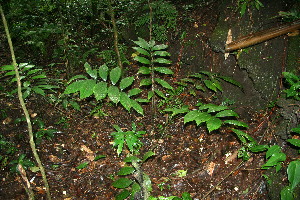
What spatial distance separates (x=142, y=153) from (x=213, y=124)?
1.59 meters

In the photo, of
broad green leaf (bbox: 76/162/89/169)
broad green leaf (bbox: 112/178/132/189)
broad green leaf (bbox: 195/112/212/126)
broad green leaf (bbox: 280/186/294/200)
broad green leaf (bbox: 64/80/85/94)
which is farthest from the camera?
broad green leaf (bbox: 76/162/89/169)

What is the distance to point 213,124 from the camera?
9.26ft

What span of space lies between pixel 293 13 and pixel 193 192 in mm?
3147

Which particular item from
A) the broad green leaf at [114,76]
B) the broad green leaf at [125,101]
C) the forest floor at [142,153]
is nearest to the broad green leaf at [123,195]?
the forest floor at [142,153]

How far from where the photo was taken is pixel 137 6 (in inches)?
242

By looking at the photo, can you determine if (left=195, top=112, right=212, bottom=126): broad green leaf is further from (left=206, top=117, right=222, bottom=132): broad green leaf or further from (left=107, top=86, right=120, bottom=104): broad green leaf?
(left=107, top=86, right=120, bottom=104): broad green leaf

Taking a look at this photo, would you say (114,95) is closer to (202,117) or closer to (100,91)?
(100,91)

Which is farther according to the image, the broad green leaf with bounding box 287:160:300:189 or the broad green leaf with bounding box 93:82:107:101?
the broad green leaf with bounding box 93:82:107:101

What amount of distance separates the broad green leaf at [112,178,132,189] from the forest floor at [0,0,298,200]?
0.61ft

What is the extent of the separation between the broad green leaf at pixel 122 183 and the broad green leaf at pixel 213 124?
4.95ft

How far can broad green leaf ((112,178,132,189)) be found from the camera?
3.35 metres

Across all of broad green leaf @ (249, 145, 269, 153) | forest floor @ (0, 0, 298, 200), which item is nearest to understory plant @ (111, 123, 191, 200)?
forest floor @ (0, 0, 298, 200)

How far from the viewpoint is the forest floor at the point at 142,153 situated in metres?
3.35

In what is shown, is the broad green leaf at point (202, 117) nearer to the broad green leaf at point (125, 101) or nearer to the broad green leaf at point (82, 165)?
the broad green leaf at point (125, 101)
